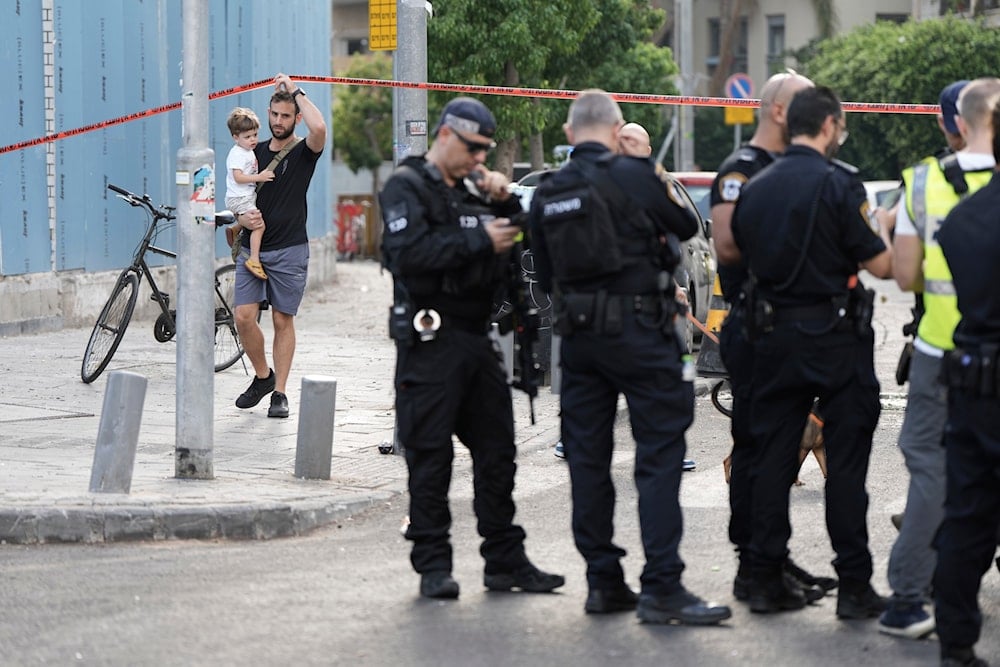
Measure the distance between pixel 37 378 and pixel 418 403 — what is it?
647 cm

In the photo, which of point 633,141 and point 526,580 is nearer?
point 526,580

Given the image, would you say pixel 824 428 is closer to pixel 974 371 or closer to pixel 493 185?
pixel 974 371

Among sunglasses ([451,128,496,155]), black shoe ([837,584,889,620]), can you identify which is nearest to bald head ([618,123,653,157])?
sunglasses ([451,128,496,155])

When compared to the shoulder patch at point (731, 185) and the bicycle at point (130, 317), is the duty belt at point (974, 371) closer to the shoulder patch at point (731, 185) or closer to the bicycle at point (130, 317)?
the shoulder patch at point (731, 185)

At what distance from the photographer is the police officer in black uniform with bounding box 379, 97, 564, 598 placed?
19.9ft

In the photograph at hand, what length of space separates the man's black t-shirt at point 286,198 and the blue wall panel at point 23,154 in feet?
17.2

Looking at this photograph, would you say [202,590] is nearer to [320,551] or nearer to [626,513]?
[320,551]

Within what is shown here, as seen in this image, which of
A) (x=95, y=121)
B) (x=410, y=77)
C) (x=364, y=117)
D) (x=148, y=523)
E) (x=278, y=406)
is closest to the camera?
(x=148, y=523)

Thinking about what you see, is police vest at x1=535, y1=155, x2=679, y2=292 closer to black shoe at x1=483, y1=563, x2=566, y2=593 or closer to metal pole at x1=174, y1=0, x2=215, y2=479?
black shoe at x1=483, y1=563, x2=566, y2=593

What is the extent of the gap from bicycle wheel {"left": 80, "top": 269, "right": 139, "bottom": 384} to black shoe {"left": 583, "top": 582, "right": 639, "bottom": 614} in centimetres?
647

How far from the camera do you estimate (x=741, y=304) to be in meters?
6.09

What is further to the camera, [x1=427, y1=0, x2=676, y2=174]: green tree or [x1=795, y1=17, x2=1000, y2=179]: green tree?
[x1=795, y1=17, x2=1000, y2=179]: green tree

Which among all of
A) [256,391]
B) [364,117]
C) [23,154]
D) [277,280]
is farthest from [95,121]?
[364,117]

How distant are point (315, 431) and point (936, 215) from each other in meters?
3.84
